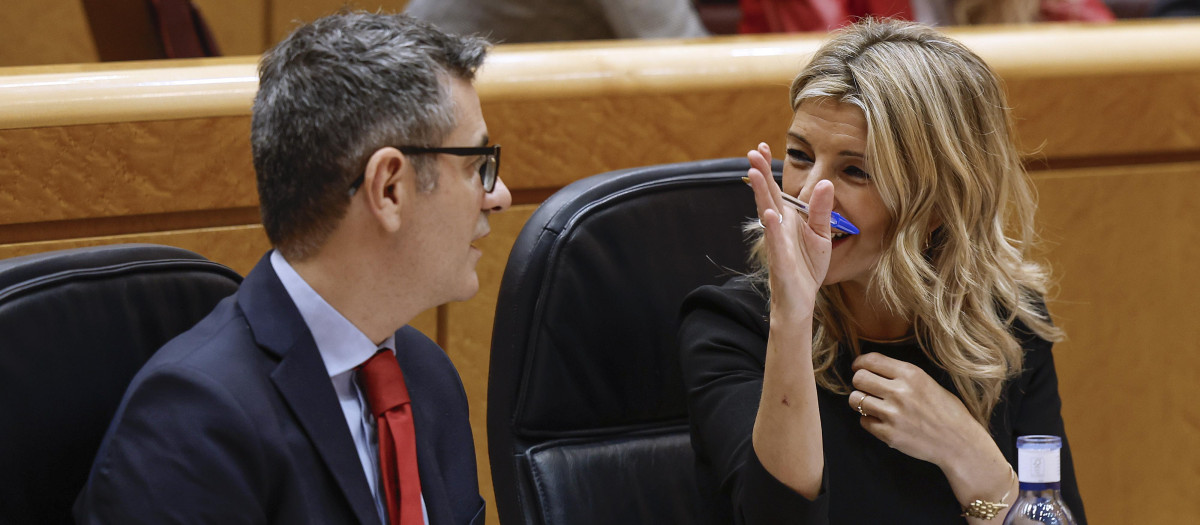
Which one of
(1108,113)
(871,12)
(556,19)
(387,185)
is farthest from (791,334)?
(871,12)

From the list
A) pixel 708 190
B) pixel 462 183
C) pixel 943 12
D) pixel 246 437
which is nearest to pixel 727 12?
pixel 943 12

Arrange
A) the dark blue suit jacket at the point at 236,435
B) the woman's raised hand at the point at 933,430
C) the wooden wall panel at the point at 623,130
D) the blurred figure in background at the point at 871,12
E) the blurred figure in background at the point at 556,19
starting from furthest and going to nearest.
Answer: the blurred figure in background at the point at 871,12, the blurred figure in background at the point at 556,19, the wooden wall panel at the point at 623,130, the woman's raised hand at the point at 933,430, the dark blue suit jacket at the point at 236,435

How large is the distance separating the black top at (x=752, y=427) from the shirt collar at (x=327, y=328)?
0.42m

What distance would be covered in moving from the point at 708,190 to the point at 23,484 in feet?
2.61

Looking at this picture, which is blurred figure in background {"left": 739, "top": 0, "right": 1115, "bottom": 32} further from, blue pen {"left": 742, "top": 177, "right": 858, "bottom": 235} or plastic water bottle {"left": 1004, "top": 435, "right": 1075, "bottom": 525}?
plastic water bottle {"left": 1004, "top": 435, "right": 1075, "bottom": 525}

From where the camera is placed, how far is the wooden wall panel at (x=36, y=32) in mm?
2398

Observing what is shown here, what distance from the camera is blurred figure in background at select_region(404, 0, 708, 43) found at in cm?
213

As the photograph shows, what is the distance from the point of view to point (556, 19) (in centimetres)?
221

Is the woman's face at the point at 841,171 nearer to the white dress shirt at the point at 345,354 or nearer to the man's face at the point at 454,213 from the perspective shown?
the man's face at the point at 454,213

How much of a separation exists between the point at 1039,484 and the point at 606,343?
51cm

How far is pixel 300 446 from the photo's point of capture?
3.09ft

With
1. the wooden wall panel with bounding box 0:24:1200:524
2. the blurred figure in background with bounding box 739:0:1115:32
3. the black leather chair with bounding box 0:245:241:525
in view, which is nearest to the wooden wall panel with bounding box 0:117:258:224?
the wooden wall panel with bounding box 0:24:1200:524

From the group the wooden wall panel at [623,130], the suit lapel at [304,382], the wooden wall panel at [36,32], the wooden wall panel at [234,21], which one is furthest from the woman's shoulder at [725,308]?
the wooden wall panel at [234,21]

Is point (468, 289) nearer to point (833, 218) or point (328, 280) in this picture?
point (328, 280)
